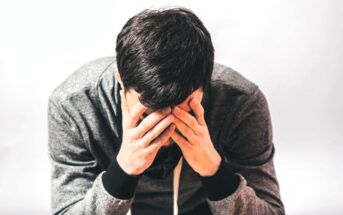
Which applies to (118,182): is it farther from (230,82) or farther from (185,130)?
(230,82)

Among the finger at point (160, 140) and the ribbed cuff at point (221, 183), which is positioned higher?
the finger at point (160, 140)

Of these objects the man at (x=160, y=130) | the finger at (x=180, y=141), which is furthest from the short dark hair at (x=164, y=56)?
the finger at (x=180, y=141)

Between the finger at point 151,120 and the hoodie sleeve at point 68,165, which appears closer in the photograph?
the finger at point 151,120

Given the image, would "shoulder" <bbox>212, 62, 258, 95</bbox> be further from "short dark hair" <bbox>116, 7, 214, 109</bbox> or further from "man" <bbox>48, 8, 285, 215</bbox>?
"short dark hair" <bbox>116, 7, 214, 109</bbox>

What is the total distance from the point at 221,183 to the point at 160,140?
→ 0.55ft

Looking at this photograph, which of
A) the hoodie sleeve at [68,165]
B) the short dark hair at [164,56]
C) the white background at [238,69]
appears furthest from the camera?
the white background at [238,69]

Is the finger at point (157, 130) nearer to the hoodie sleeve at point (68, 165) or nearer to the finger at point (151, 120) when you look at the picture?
the finger at point (151, 120)

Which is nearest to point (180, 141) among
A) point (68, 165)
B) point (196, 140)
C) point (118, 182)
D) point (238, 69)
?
point (196, 140)

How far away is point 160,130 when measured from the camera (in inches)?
45.6

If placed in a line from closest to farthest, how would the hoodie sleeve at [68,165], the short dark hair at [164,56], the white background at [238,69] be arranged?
the short dark hair at [164,56], the hoodie sleeve at [68,165], the white background at [238,69]

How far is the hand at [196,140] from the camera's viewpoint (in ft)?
3.82
